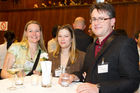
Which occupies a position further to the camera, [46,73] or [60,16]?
[60,16]

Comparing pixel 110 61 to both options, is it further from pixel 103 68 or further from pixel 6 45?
pixel 6 45

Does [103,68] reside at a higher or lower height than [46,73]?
higher

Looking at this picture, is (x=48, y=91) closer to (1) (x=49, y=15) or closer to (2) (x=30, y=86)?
(2) (x=30, y=86)

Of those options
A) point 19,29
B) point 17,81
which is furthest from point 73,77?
point 19,29

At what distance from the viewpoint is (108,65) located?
1726 millimetres

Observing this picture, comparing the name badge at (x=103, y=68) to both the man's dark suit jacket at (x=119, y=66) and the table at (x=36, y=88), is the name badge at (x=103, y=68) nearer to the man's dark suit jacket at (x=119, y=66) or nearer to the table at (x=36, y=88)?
the man's dark suit jacket at (x=119, y=66)

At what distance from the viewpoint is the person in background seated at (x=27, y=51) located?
310 centimetres

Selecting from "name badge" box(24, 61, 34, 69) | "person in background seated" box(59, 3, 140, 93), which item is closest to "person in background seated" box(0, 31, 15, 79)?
"name badge" box(24, 61, 34, 69)

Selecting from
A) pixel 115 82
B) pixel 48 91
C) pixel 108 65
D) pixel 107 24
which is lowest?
→ pixel 48 91

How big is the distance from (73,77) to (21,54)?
4.07ft

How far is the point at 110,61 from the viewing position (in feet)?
5.63

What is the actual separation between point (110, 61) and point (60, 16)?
615cm

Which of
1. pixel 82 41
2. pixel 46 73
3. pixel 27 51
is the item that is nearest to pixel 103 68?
pixel 46 73

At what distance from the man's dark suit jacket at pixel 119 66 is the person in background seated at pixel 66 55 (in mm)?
1171
